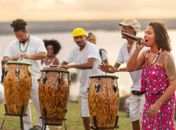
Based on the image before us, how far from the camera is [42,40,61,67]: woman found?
1298 centimetres

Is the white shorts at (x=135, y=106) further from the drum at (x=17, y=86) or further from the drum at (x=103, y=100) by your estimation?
the drum at (x=17, y=86)

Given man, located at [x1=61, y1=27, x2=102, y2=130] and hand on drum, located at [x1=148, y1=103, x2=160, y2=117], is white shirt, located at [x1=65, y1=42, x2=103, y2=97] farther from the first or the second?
hand on drum, located at [x1=148, y1=103, x2=160, y2=117]

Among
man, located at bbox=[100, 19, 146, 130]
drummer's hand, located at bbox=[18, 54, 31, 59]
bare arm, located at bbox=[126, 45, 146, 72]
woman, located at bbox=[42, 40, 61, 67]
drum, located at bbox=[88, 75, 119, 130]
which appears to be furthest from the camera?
woman, located at bbox=[42, 40, 61, 67]

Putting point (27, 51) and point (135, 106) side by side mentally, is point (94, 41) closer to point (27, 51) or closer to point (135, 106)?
point (27, 51)

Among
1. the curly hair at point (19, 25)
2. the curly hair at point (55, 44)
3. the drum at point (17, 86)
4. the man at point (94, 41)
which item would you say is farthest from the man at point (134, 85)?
the curly hair at point (55, 44)

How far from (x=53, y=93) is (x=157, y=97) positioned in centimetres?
350

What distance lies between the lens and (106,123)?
9477mm

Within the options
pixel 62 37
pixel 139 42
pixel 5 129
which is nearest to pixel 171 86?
pixel 139 42

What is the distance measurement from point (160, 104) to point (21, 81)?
3986 mm

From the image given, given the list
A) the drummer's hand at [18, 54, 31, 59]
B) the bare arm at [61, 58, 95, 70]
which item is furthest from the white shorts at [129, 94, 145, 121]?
the drummer's hand at [18, 54, 31, 59]

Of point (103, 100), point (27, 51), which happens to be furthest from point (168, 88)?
point (27, 51)

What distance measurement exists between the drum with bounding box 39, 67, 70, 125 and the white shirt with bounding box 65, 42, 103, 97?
0.50m

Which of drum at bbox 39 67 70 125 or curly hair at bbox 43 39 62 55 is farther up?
curly hair at bbox 43 39 62 55

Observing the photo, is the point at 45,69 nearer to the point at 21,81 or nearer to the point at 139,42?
the point at 21,81
